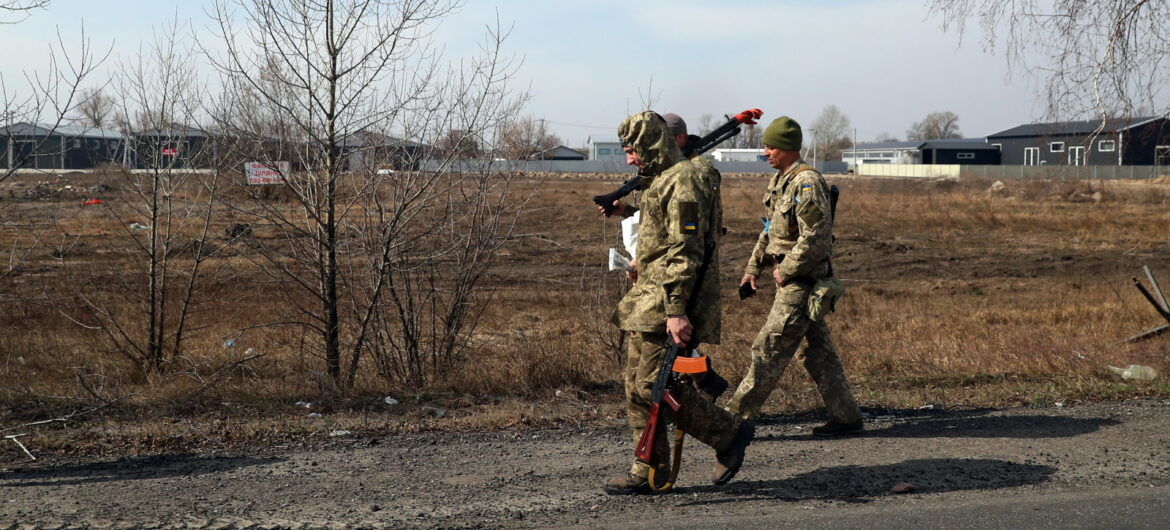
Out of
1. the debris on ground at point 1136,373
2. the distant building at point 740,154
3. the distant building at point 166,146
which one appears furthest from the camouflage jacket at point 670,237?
the distant building at point 740,154

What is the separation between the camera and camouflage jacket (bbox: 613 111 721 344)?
445 centimetres

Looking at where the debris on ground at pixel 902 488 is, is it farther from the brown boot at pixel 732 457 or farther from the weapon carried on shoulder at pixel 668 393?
the weapon carried on shoulder at pixel 668 393

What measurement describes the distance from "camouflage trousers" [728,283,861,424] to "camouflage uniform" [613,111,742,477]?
100cm

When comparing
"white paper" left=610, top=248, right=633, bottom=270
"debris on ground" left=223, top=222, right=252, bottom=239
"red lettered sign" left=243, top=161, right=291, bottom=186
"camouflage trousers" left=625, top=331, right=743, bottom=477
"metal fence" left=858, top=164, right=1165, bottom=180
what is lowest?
"camouflage trousers" left=625, top=331, right=743, bottom=477

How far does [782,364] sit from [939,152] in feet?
262

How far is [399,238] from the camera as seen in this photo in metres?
7.87

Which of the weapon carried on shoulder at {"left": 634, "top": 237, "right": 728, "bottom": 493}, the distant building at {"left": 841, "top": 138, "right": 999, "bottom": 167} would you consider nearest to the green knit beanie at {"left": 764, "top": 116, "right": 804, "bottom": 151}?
the weapon carried on shoulder at {"left": 634, "top": 237, "right": 728, "bottom": 493}

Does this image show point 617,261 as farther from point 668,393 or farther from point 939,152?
point 939,152

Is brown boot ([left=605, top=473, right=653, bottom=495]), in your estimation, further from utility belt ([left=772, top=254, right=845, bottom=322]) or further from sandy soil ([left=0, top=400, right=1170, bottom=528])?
utility belt ([left=772, top=254, right=845, bottom=322])

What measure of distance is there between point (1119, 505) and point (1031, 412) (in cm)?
195

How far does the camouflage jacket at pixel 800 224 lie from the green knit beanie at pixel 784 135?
12 centimetres

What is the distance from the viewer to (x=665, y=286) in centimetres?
444

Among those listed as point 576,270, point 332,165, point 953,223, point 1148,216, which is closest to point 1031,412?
point 332,165

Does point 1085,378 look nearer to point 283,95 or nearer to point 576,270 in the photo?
point 283,95
